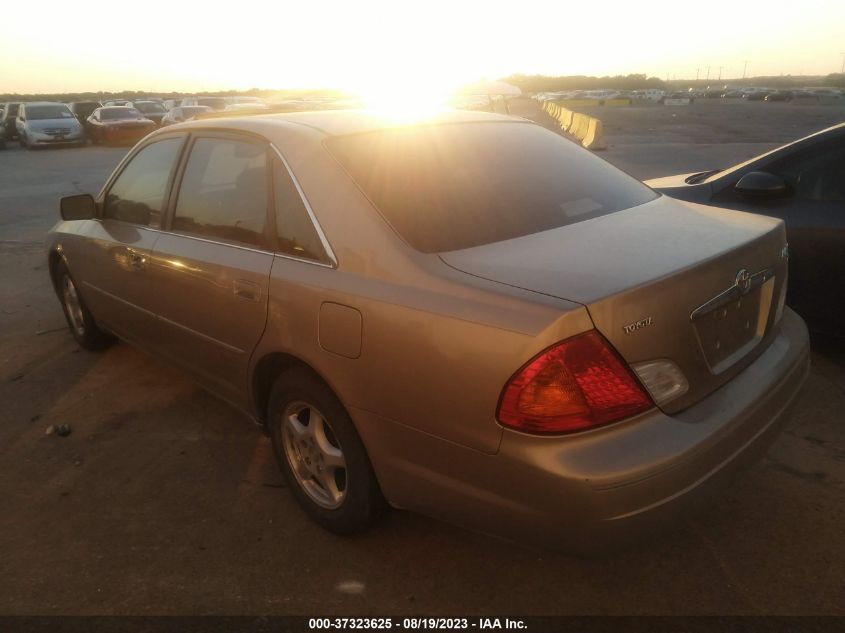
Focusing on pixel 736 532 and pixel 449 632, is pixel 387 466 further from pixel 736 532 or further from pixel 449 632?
pixel 736 532

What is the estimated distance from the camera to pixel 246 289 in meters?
2.78

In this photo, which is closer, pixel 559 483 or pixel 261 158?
pixel 559 483

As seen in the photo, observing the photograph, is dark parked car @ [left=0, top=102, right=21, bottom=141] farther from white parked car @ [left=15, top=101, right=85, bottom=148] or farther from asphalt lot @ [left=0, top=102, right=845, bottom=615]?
asphalt lot @ [left=0, top=102, right=845, bottom=615]

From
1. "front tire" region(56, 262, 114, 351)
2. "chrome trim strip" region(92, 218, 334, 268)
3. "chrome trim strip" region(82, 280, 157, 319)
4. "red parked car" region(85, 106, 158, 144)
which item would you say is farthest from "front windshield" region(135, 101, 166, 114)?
"chrome trim strip" region(92, 218, 334, 268)

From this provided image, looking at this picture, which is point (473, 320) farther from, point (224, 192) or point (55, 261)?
point (55, 261)

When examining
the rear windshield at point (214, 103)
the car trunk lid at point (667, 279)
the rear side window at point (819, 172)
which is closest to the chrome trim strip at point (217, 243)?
the car trunk lid at point (667, 279)

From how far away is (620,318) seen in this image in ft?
6.20

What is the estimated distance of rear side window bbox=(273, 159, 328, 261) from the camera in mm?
2520

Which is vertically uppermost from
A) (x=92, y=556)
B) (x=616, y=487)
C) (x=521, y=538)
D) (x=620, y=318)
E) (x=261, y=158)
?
(x=261, y=158)

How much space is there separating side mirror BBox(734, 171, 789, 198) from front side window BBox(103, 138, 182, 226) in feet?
10.8

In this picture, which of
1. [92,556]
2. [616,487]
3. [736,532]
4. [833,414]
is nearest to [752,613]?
[736,532]

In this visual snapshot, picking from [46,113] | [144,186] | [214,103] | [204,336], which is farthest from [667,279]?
[46,113]

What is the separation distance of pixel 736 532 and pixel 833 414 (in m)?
1.33

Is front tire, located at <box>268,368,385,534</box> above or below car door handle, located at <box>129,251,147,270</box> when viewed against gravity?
below
